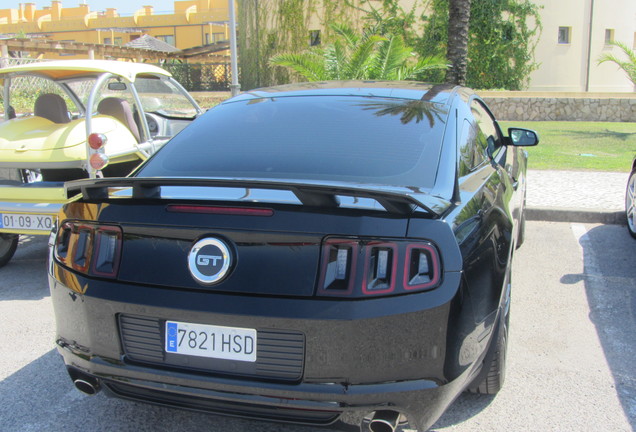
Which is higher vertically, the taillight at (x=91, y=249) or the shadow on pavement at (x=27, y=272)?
the taillight at (x=91, y=249)

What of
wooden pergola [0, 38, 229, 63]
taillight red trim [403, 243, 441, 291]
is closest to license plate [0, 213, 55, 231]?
taillight red trim [403, 243, 441, 291]

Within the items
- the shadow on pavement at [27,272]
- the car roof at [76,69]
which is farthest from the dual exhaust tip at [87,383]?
the car roof at [76,69]

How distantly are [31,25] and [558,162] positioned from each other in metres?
60.0

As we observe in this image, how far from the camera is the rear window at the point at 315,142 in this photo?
2.71 m

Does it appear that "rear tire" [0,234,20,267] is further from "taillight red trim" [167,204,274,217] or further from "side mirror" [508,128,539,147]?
"side mirror" [508,128,539,147]

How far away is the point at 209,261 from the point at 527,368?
2089mm

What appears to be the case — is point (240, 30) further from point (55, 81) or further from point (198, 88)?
point (55, 81)

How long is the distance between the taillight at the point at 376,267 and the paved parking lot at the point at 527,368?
1.73ft

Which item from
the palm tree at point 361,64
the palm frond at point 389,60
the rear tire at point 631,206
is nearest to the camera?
the rear tire at point 631,206

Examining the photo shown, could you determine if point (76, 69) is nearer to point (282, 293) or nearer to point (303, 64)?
point (282, 293)

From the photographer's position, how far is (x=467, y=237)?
7.63 feet

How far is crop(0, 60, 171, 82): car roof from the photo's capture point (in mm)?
5528

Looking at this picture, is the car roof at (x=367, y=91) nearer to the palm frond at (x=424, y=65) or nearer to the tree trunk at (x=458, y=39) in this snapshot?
the palm frond at (x=424, y=65)

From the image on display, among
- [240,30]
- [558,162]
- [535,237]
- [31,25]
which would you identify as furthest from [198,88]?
[31,25]
